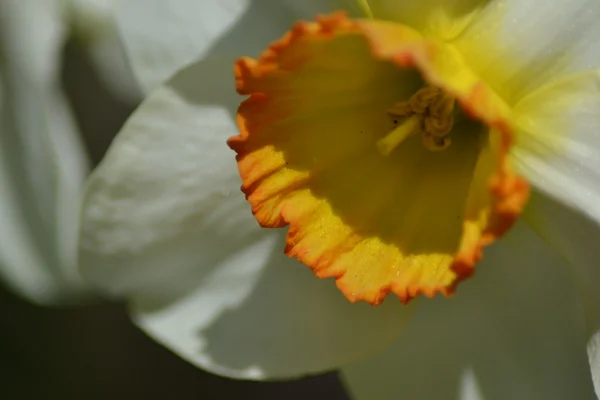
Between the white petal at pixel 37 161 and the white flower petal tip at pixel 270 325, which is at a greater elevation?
the white petal at pixel 37 161

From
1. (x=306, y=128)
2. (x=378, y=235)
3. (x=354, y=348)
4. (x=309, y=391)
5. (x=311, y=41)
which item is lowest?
(x=309, y=391)

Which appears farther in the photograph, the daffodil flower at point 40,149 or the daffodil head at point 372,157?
the daffodil flower at point 40,149

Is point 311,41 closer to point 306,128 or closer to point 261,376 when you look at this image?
point 306,128

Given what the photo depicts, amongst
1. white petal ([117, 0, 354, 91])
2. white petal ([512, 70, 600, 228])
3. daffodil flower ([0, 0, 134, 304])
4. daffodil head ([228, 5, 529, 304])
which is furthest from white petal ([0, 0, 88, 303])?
white petal ([512, 70, 600, 228])

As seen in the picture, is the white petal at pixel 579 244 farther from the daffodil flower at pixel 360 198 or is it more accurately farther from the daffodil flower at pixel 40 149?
the daffodil flower at pixel 40 149

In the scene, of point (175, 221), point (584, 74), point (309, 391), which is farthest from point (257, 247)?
point (309, 391)

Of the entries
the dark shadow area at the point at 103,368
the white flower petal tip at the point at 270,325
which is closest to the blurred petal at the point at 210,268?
the white flower petal tip at the point at 270,325

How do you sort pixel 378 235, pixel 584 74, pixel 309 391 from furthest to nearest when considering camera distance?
pixel 309 391 → pixel 378 235 → pixel 584 74
